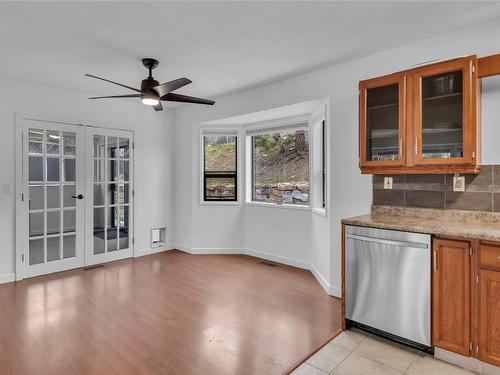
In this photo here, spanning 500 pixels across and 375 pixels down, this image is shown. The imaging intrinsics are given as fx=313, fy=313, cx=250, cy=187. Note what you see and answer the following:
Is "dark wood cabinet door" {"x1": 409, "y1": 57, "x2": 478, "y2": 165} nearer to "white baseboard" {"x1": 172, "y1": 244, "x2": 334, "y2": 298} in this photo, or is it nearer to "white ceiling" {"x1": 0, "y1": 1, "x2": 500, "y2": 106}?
"white ceiling" {"x1": 0, "y1": 1, "x2": 500, "y2": 106}

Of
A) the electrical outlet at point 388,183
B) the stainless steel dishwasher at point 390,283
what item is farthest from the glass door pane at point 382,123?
the stainless steel dishwasher at point 390,283

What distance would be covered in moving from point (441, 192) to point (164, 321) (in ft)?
8.80

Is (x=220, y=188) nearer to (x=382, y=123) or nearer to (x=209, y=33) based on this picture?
(x=209, y=33)

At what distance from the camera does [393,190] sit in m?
2.97

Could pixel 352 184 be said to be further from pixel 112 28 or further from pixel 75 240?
pixel 75 240

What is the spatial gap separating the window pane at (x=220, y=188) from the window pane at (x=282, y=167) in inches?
15.3

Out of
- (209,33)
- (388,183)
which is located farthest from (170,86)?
(388,183)

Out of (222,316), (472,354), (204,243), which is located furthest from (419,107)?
(204,243)

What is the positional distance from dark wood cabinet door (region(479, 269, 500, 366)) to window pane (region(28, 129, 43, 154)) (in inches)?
191

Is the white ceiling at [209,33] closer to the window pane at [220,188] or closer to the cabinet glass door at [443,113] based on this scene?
the cabinet glass door at [443,113]

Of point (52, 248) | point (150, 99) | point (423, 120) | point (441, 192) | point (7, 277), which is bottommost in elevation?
point (7, 277)

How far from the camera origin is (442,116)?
97.3 inches

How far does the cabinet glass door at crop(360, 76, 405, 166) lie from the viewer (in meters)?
2.62

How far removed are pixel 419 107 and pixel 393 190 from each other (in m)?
0.81
